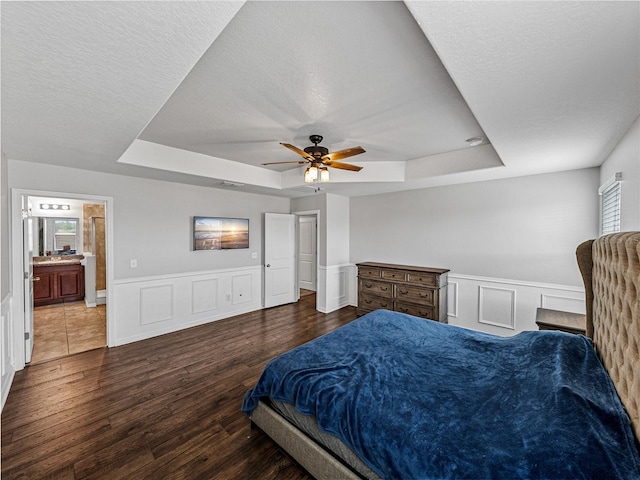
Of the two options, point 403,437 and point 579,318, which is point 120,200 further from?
point 579,318

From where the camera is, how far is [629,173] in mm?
2057

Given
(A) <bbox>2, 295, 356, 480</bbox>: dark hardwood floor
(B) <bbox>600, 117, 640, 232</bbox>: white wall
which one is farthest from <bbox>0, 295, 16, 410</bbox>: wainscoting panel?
(B) <bbox>600, 117, 640, 232</bbox>: white wall

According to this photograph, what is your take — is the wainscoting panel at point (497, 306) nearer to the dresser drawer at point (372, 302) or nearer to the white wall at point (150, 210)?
the dresser drawer at point (372, 302)

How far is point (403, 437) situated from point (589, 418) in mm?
838

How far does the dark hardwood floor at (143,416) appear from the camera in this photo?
1.81 m

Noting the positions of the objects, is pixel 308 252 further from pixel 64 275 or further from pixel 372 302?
pixel 64 275

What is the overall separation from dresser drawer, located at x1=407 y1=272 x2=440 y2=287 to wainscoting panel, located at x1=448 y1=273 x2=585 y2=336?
0.43 m

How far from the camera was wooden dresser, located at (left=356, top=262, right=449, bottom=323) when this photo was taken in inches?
163

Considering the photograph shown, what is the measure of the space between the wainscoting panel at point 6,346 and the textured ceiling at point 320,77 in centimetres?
158

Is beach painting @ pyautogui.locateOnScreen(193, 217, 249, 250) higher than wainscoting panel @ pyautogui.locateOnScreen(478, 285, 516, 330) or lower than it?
higher

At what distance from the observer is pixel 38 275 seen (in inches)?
214

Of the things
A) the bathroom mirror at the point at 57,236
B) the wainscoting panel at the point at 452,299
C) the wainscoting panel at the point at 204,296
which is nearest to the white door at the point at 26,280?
the wainscoting panel at the point at 204,296

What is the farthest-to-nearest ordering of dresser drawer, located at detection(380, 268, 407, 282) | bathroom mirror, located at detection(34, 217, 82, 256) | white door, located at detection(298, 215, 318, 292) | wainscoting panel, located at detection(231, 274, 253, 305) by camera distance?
white door, located at detection(298, 215, 318, 292) → bathroom mirror, located at detection(34, 217, 82, 256) → wainscoting panel, located at detection(231, 274, 253, 305) → dresser drawer, located at detection(380, 268, 407, 282)

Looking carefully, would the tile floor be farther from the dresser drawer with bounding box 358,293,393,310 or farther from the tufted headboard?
the tufted headboard
